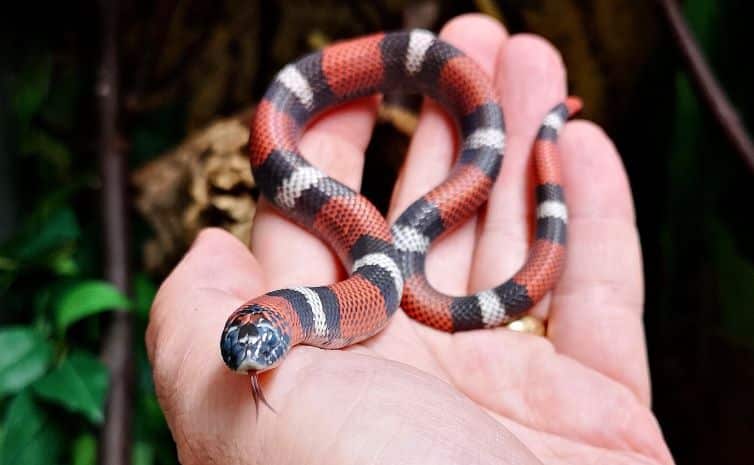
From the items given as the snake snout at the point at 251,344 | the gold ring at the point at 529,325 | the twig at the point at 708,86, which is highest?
the twig at the point at 708,86

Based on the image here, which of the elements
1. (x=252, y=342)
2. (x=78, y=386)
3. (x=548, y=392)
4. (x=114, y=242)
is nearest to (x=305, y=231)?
(x=252, y=342)

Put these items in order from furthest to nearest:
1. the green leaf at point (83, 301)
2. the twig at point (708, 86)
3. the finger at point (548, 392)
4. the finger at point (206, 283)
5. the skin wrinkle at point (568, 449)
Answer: the twig at point (708, 86)
the green leaf at point (83, 301)
the finger at point (548, 392)
the skin wrinkle at point (568, 449)
the finger at point (206, 283)

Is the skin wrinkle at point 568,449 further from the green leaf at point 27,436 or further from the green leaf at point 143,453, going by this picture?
the green leaf at point 27,436

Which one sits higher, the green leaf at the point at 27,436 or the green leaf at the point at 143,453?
the green leaf at the point at 27,436

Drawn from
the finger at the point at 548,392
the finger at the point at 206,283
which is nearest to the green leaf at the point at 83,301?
the finger at the point at 206,283

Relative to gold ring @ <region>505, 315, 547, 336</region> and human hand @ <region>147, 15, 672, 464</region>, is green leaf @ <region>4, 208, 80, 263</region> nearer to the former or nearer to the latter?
human hand @ <region>147, 15, 672, 464</region>

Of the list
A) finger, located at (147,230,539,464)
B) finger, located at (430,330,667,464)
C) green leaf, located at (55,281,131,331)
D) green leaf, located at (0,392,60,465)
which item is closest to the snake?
finger, located at (430,330,667,464)

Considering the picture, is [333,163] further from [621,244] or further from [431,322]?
[621,244]
